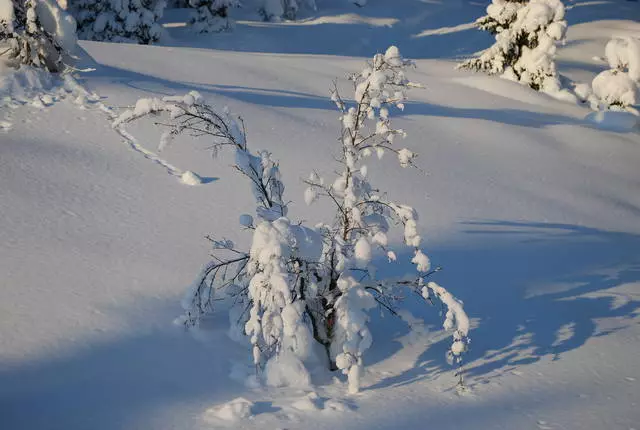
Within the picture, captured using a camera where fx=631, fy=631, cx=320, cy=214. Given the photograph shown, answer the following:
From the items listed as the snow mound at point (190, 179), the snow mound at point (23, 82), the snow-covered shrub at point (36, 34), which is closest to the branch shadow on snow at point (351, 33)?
the snow-covered shrub at point (36, 34)

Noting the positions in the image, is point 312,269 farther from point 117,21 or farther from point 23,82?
point 117,21

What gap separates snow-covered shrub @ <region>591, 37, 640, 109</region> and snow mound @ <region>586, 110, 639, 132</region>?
645mm

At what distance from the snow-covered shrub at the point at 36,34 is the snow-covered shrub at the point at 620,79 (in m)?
10.2

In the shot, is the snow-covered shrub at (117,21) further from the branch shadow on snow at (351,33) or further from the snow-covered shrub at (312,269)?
the snow-covered shrub at (312,269)

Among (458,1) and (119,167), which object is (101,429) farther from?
(458,1)

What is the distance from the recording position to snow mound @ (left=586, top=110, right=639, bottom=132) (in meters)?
12.0

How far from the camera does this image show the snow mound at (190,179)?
6559mm

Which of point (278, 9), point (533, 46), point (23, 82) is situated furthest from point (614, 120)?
point (278, 9)

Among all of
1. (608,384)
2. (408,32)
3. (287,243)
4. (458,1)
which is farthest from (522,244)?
(458,1)

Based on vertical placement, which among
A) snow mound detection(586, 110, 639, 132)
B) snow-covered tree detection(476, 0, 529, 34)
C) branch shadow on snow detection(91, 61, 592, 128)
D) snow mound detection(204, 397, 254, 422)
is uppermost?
snow-covered tree detection(476, 0, 529, 34)

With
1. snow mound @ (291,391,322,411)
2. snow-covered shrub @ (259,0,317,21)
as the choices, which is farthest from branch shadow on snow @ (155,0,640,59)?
snow mound @ (291,391,322,411)

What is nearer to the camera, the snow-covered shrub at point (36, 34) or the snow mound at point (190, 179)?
the snow mound at point (190, 179)

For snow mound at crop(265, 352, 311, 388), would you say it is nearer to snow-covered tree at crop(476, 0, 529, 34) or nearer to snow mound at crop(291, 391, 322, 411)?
snow mound at crop(291, 391, 322, 411)

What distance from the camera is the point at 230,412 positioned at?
11.2 feet
